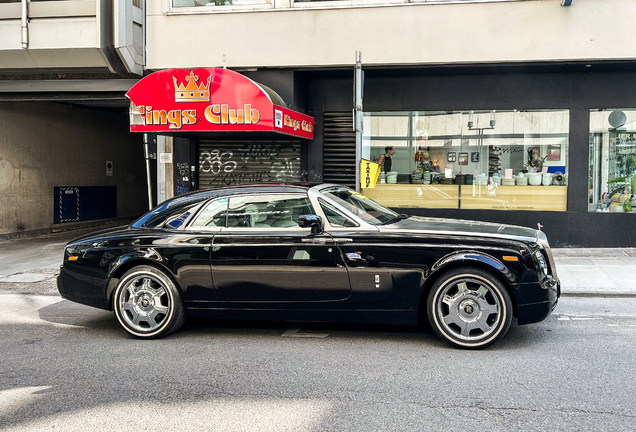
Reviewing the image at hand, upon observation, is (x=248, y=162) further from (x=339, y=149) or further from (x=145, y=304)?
(x=145, y=304)

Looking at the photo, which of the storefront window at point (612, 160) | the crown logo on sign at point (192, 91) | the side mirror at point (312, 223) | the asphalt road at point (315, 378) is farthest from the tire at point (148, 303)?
the storefront window at point (612, 160)

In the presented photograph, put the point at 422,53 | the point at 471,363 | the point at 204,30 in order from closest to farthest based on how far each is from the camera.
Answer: the point at 471,363 → the point at 422,53 → the point at 204,30

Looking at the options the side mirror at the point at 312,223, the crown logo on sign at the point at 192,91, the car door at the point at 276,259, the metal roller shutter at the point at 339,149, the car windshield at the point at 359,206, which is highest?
the crown logo on sign at the point at 192,91

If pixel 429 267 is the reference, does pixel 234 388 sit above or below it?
below

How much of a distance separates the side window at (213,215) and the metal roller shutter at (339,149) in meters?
6.99

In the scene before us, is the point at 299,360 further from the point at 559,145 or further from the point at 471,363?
the point at 559,145

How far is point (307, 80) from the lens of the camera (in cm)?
1301

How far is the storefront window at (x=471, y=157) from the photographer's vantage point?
12125 millimetres

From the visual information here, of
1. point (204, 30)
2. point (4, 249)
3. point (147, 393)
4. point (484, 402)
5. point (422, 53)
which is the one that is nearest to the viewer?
point (484, 402)

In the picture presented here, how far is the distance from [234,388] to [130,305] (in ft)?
6.53

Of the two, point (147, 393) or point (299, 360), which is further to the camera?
point (299, 360)

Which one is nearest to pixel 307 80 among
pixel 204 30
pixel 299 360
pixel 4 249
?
pixel 204 30

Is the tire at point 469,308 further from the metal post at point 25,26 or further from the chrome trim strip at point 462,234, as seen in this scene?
the metal post at point 25,26

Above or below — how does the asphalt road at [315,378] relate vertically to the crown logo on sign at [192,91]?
below
